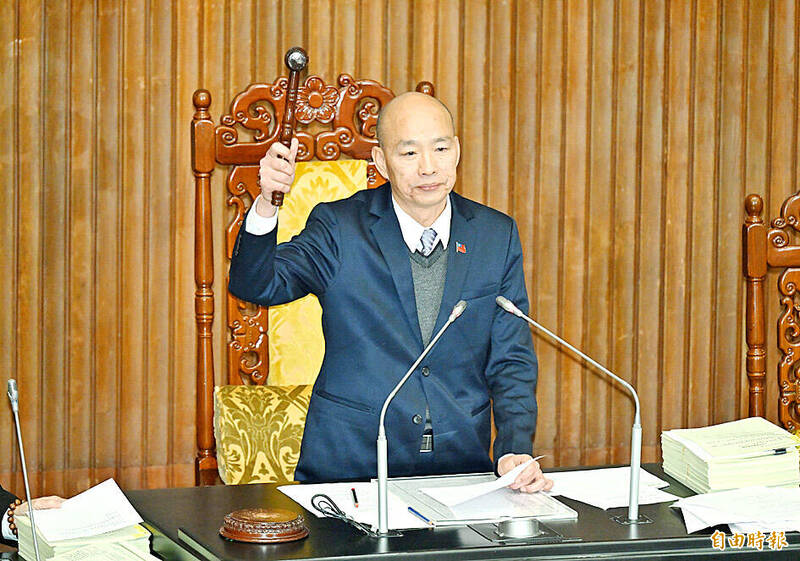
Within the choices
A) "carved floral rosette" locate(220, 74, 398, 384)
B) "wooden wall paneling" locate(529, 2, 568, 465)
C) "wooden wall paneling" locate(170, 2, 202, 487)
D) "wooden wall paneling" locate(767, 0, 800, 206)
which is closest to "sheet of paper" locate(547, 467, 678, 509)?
"carved floral rosette" locate(220, 74, 398, 384)

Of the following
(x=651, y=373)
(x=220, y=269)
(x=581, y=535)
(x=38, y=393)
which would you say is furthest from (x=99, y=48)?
(x=581, y=535)

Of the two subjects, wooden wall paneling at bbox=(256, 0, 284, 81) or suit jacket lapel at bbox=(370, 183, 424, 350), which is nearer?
suit jacket lapel at bbox=(370, 183, 424, 350)

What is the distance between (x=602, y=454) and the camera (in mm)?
4426

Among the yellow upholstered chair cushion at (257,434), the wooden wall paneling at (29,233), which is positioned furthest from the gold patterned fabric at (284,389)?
the wooden wall paneling at (29,233)

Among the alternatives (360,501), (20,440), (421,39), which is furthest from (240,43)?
(20,440)

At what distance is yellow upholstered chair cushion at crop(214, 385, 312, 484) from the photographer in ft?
10.2

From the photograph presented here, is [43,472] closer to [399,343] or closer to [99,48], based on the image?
[99,48]

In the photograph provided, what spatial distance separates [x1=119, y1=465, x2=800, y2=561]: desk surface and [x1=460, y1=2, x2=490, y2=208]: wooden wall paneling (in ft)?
6.95

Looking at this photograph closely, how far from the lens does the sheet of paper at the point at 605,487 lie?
232 cm

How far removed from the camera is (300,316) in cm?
336

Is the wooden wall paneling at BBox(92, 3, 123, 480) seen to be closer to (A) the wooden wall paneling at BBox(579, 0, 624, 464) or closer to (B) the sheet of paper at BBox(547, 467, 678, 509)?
(A) the wooden wall paneling at BBox(579, 0, 624, 464)

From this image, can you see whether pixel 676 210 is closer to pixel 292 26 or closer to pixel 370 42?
pixel 370 42

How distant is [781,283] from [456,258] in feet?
4.13

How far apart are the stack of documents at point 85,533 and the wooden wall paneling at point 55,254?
6.17 feet
